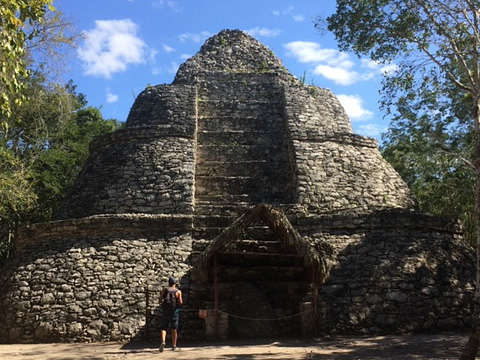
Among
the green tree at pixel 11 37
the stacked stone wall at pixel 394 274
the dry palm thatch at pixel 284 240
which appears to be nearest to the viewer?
the green tree at pixel 11 37

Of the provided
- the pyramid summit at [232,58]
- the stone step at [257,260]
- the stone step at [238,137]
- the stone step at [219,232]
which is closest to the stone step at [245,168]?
the stone step at [238,137]

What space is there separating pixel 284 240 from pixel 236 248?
96 centimetres

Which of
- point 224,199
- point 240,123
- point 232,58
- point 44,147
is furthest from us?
point 232,58

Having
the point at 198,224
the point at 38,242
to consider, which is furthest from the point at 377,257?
the point at 38,242

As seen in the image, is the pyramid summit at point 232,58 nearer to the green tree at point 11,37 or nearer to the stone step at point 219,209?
the stone step at point 219,209

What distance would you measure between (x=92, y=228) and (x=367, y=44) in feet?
21.3

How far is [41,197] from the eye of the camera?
14914 mm

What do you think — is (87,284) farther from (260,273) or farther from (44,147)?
(44,147)

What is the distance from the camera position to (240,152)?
1290cm

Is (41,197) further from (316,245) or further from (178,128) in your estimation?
(316,245)

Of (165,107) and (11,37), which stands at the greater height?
(165,107)

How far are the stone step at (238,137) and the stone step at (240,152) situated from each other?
19cm

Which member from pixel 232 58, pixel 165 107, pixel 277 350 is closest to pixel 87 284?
pixel 277 350

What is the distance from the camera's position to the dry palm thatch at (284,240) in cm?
799
